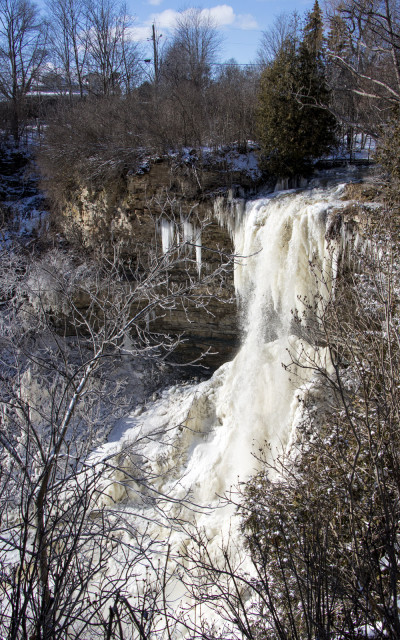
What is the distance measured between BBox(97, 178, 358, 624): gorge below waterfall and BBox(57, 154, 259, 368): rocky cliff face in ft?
4.33

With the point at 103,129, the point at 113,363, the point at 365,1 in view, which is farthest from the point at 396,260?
the point at 103,129

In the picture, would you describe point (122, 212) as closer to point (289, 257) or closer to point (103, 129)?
point (103, 129)

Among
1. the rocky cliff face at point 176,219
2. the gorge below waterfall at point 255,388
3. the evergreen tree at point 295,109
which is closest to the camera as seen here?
the gorge below waterfall at point 255,388

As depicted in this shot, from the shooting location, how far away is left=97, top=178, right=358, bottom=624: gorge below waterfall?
6.96 m

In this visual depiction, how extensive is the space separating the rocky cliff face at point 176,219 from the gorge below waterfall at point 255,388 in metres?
1.32

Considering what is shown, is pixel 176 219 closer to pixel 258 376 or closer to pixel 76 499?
pixel 258 376

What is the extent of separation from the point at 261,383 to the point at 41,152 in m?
11.1

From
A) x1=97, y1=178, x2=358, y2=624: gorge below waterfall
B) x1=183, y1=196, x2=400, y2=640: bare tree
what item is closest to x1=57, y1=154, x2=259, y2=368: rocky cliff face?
x1=97, y1=178, x2=358, y2=624: gorge below waterfall

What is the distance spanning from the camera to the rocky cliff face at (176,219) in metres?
10.6

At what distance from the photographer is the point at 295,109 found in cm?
994

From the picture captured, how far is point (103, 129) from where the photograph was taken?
42.4 feet

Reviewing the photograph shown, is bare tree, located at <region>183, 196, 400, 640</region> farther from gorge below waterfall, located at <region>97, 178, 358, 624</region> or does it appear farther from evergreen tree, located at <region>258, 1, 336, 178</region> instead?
evergreen tree, located at <region>258, 1, 336, 178</region>

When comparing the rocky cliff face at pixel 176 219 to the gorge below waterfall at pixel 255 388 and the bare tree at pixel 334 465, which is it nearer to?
the gorge below waterfall at pixel 255 388

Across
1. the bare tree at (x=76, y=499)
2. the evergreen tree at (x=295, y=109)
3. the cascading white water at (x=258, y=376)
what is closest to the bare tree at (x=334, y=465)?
the cascading white water at (x=258, y=376)
